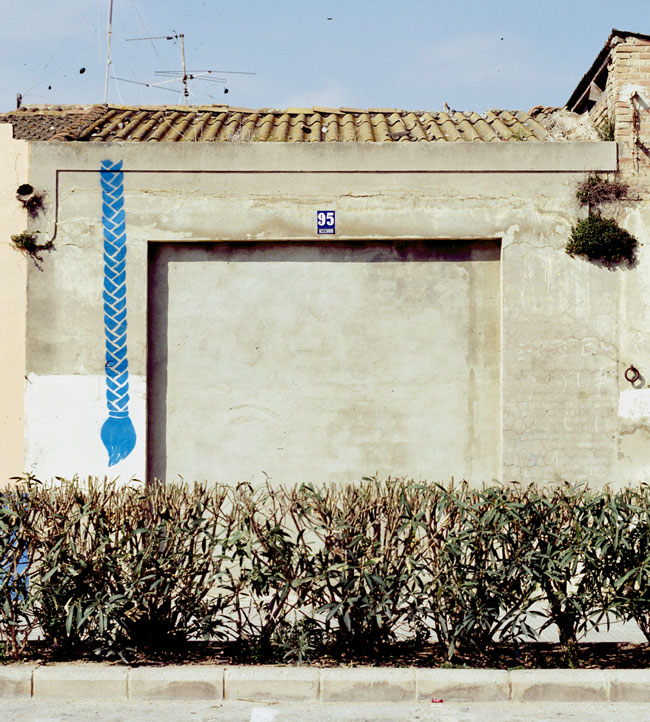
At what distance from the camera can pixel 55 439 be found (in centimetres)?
957

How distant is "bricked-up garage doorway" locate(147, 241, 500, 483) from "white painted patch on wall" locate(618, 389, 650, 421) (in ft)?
4.28

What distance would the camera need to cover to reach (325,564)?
21.6ft

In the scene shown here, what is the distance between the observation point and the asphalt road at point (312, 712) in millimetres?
5918

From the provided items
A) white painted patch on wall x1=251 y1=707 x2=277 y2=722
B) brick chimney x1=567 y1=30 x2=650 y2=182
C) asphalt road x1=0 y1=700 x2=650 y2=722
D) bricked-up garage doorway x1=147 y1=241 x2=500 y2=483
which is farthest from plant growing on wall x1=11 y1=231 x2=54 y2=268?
brick chimney x1=567 y1=30 x2=650 y2=182

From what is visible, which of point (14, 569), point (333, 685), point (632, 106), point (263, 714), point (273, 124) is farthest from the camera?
point (273, 124)

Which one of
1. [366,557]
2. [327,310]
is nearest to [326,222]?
[327,310]

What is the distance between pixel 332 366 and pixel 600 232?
3155 millimetres

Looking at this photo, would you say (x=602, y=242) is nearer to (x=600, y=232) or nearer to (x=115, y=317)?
(x=600, y=232)

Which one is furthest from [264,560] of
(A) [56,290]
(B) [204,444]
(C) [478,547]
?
(A) [56,290]

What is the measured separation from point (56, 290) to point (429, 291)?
4009 mm

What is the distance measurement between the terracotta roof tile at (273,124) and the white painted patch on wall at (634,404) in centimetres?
308

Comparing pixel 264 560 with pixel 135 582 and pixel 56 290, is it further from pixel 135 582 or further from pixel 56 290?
pixel 56 290

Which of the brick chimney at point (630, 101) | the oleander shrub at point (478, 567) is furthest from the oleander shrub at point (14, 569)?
the brick chimney at point (630, 101)

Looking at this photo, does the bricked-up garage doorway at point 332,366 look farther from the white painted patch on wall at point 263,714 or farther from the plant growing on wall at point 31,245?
the white painted patch on wall at point 263,714
